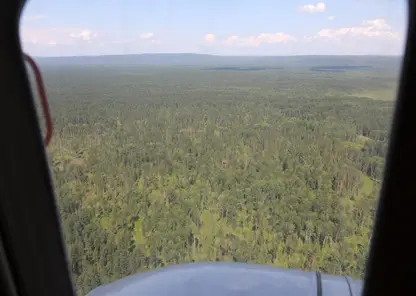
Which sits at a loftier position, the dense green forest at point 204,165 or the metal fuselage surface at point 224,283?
the dense green forest at point 204,165

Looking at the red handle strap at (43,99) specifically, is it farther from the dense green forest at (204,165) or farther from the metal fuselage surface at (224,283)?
the metal fuselage surface at (224,283)

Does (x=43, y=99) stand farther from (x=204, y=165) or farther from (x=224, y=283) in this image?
(x=224, y=283)

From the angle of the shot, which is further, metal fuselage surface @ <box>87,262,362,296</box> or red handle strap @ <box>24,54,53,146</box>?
metal fuselage surface @ <box>87,262,362,296</box>

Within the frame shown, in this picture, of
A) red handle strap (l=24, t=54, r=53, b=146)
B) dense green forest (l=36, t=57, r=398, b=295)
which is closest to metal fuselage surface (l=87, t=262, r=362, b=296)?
dense green forest (l=36, t=57, r=398, b=295)

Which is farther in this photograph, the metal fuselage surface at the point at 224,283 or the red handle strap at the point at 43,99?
the metal fuselage surface at the point at 224,283

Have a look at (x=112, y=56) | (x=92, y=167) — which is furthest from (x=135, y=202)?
(x=112, y=56)

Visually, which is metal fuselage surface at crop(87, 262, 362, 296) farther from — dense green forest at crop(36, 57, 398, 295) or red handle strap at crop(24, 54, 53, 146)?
red handle strap at crop(24, 54, 53, 146)

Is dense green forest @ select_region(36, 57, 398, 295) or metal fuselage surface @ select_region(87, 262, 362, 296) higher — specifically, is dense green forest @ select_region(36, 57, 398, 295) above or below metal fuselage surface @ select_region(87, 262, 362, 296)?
above

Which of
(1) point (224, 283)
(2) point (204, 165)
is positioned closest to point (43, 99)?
(2) point (204, 165)

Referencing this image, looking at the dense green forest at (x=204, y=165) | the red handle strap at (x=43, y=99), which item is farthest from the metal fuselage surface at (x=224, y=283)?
the red handle strap at (x=43, y=99)
